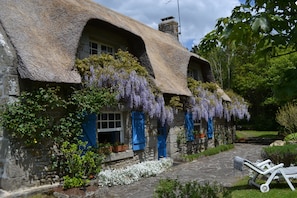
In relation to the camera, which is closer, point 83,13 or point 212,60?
point 83,13

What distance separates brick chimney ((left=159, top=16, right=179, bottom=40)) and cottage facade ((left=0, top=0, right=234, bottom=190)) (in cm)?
462

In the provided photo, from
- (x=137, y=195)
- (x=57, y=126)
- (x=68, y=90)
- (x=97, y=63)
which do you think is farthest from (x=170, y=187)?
(x=97, y=63)

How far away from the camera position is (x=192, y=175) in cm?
807

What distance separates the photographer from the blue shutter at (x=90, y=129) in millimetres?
7094

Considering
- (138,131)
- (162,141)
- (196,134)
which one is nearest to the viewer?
(138,131)

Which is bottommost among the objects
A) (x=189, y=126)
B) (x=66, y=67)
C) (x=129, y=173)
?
(x=129, y=173)

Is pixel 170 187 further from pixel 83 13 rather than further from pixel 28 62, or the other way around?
pixel 83 13

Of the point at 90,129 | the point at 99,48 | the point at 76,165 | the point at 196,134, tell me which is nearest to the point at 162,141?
the point at 196,134

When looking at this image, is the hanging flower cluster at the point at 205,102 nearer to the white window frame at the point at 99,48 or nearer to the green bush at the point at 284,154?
the white window frame at the point at 99,48

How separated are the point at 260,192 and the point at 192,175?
2.49 meters

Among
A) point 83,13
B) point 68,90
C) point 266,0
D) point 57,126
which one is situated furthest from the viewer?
point 83,13

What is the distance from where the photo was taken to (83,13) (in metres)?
7.41

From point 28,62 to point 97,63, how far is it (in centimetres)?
192

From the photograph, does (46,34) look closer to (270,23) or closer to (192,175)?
(192,175)
